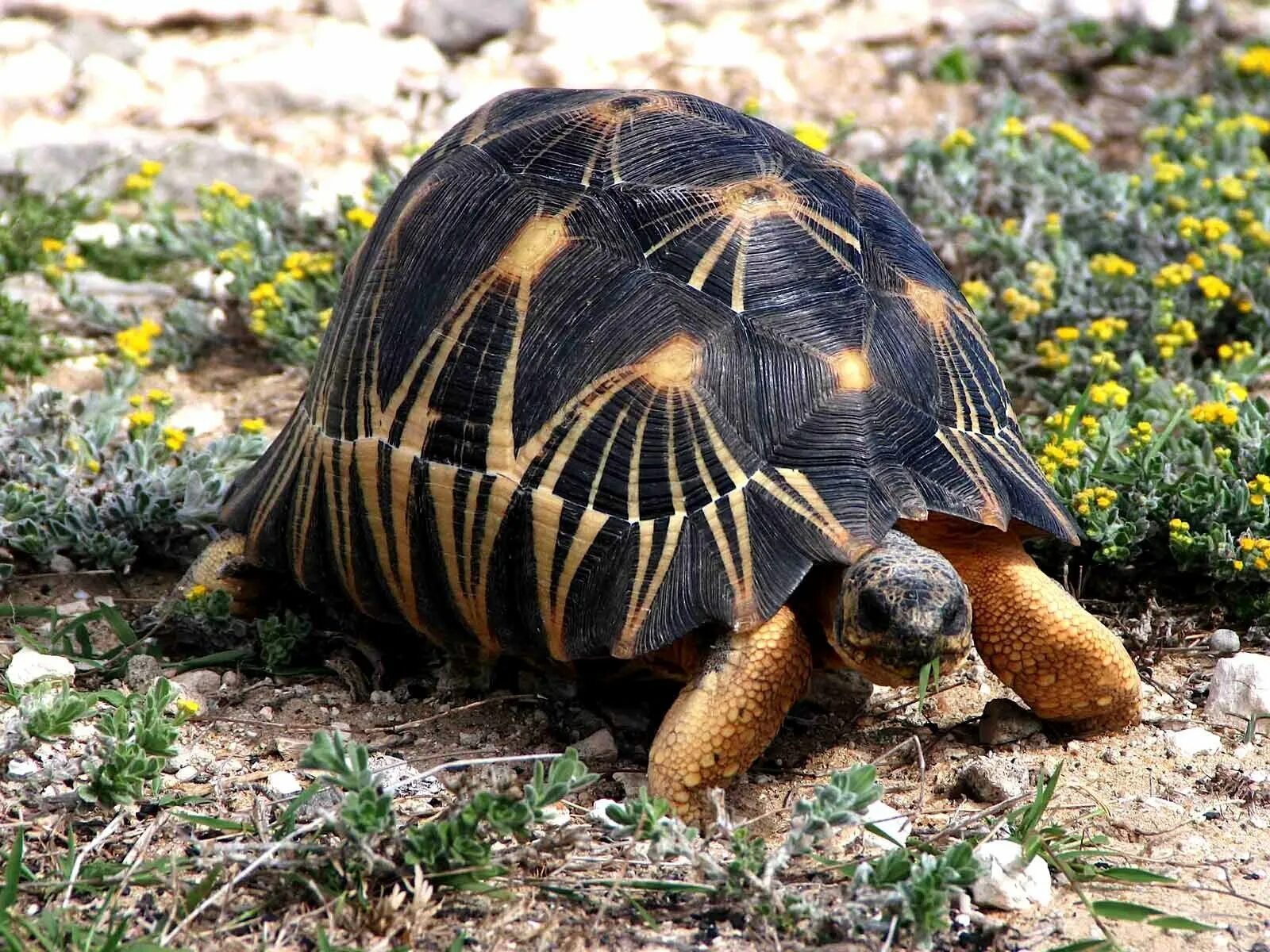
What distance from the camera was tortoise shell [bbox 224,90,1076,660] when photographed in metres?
3.14

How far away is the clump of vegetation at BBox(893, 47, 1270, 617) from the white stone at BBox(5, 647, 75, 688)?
274 cm

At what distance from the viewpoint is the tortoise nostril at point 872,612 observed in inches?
116

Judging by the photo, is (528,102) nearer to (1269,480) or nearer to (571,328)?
(571,328)

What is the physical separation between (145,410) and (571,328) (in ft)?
8.31

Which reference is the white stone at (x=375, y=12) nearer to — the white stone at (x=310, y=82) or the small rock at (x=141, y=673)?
the white stone at (x=310, y=82)

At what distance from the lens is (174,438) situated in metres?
4.53

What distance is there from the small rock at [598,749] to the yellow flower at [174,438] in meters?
1.77

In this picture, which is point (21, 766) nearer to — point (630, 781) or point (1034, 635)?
point (630, 781)

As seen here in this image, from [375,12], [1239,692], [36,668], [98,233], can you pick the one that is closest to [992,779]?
[1239,692]

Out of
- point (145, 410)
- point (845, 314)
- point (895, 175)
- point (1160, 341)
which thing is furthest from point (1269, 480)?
point (145, 410)

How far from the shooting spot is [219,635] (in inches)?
158

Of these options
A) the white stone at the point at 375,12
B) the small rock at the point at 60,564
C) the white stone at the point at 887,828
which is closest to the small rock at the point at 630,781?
the white stone at the point at 887,828

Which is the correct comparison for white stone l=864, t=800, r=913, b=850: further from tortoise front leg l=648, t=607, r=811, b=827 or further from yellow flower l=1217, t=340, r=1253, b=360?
yellow flower l=1217, t=340, r=1253, b=360

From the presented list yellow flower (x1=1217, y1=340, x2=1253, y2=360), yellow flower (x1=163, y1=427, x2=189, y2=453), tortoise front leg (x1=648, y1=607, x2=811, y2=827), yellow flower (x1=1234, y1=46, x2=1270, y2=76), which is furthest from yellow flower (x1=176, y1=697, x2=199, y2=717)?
yellow flower (x1=1234, y1=46, x2=1270, y2=76)
